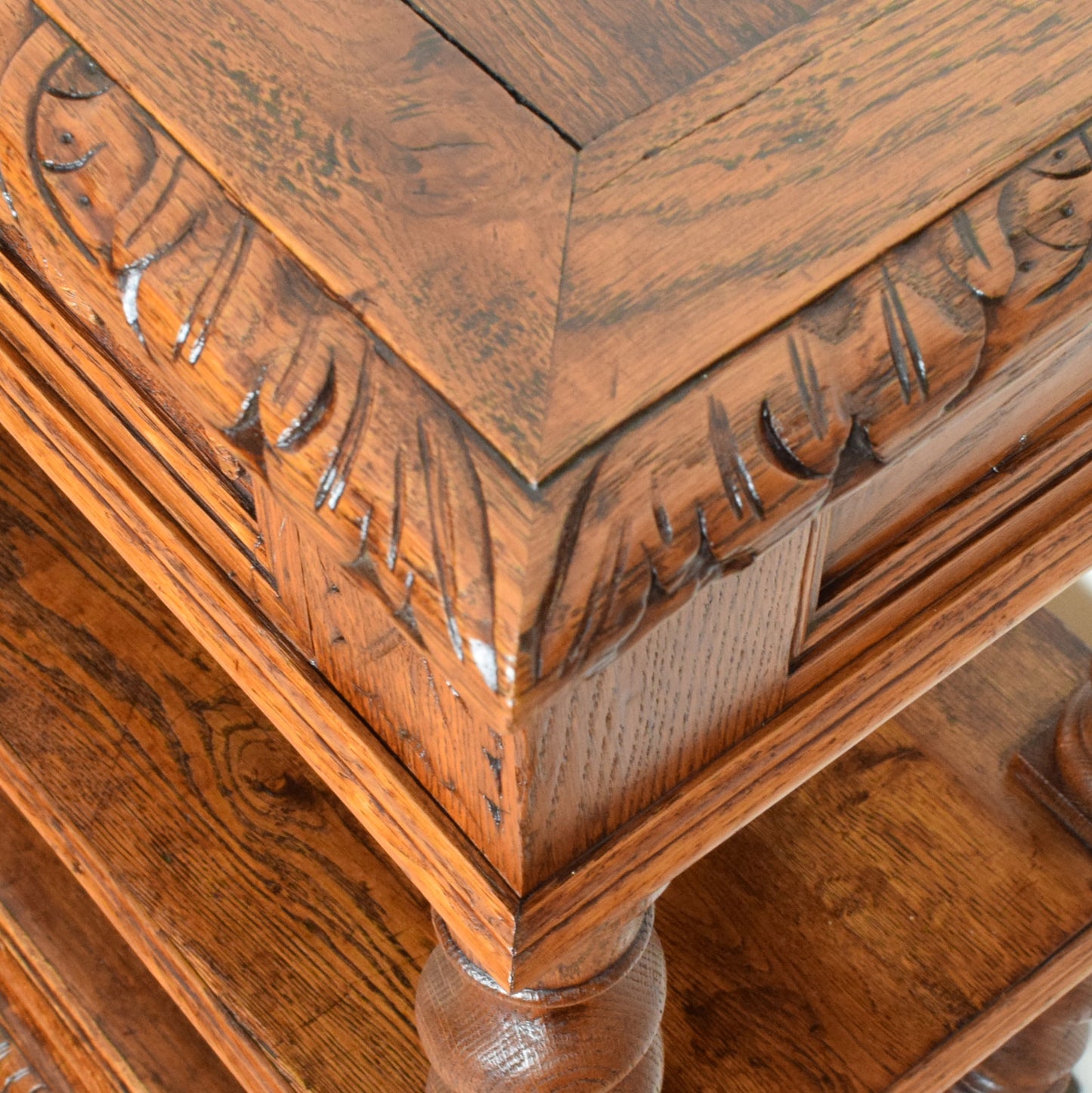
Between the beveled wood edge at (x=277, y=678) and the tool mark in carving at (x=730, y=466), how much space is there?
144mm

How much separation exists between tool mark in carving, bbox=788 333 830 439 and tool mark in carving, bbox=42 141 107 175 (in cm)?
19

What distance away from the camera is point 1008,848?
0.80 metres

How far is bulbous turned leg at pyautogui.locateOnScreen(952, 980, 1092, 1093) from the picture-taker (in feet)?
2.98

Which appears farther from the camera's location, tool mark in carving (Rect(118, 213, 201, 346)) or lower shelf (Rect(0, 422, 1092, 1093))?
lower shelf (Rect(0, 422, 1092, 1093))

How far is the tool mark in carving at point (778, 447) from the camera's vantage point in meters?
0.34

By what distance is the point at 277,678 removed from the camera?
0.49 meters

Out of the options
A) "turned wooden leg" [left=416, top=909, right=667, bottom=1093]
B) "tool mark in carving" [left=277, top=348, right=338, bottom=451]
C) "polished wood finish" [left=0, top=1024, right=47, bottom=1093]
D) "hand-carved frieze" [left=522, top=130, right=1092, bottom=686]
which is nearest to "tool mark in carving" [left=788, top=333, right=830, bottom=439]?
"hand-carved frieze" [left=522, top=130, right=1092, bottom=686]

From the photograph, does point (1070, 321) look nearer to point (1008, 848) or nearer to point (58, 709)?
point (1008, 848)

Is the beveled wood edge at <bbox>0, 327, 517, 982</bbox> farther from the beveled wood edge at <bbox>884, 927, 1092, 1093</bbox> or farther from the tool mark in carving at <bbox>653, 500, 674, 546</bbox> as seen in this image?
the beveled wood edge at <bbox>884, 927, 1092, 1093</bbox>

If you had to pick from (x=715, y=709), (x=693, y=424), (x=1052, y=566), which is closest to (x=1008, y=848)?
(x=1052, y=566)

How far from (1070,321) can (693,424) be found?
0.42ft

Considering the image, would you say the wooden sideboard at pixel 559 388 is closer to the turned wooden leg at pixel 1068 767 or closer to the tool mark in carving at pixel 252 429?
the tool mark in carving at pixel 252 429

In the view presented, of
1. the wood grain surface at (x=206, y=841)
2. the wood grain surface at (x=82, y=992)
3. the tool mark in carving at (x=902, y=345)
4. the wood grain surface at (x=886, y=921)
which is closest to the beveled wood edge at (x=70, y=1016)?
the wood grain surface at (x=82, y=992)

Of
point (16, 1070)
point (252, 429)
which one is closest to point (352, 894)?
A: point (16, 1070)
